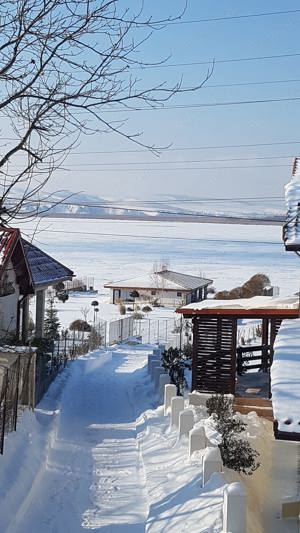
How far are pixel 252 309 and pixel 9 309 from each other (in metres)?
7.78

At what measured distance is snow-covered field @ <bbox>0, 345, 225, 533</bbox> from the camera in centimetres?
849

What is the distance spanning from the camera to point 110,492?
1019 cm

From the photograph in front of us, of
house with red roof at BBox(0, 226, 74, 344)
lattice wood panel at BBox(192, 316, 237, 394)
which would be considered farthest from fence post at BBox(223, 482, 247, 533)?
house with red roof at BBox(0, 226, 74, 344)

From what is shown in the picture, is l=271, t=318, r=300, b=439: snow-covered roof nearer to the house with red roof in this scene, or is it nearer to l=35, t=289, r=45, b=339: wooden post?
the house with red roof

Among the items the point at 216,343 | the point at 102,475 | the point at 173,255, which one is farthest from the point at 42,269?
the point at 173,255

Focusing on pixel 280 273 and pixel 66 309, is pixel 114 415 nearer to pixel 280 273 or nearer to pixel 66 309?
pixel 66 309

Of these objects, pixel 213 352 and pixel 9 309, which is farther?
pixel 9 309

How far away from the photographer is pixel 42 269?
22.7m

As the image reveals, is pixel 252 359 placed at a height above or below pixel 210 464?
above

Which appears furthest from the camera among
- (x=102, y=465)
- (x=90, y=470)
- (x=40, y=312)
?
(x=40, y=312)

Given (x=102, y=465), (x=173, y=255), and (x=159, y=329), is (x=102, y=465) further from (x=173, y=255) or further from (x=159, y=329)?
(x=173, y=255)

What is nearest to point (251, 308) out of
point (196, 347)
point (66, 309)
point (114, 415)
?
point (196, 347)

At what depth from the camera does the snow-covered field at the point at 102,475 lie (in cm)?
849

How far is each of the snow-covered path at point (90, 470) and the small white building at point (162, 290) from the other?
3054 centimetres
